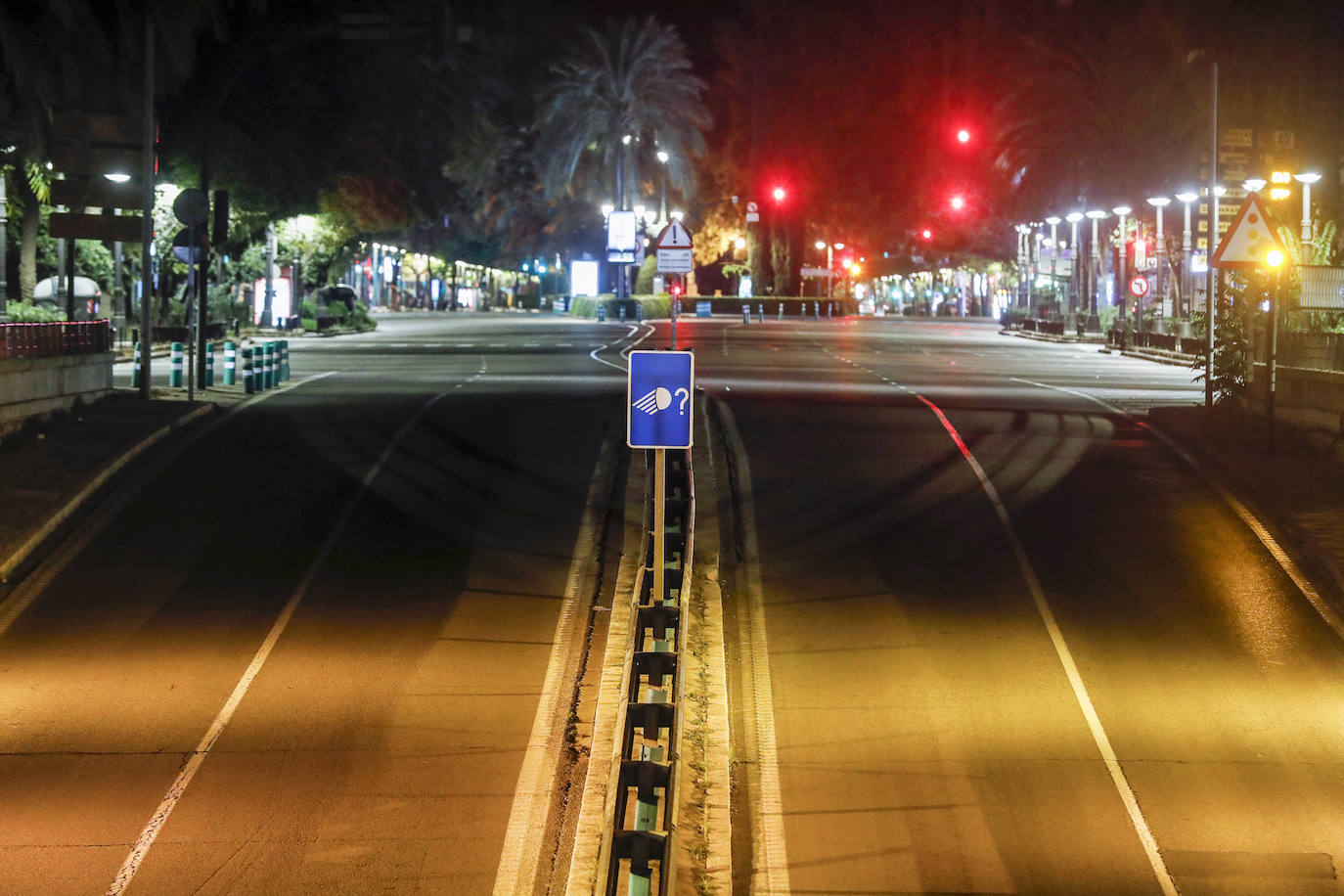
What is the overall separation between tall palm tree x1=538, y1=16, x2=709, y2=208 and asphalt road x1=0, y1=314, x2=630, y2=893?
63.4 m

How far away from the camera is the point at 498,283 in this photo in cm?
18200

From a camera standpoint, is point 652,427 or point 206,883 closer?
point 206,883

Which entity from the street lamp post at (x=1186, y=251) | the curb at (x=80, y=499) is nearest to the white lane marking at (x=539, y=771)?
the curb at (x=80, y=499)

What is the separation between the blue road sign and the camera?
11.0 metres

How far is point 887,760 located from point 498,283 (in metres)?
174

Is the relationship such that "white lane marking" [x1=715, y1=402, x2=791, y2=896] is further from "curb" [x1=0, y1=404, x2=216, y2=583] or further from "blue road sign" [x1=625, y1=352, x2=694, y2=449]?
"curb" [x1=0, y1=404, x2=216, y2=583]

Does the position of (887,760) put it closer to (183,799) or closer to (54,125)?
(183,799)

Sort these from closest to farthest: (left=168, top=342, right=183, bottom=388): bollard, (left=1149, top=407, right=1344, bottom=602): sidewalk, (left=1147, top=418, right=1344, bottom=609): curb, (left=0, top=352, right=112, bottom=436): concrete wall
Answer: (left=1147, top=418, right=1344, bottom=609): curb, (left=1149, top=407, right=1344, bottom=602): sidewalk, (left=0, top=352, right=112, bottom=436): concrete wall, (left=168, top=342, right=183, bottom=388): bollard

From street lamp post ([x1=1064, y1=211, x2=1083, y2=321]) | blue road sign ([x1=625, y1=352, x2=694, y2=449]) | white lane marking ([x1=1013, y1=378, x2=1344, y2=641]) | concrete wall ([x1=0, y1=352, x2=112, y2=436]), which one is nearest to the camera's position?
blue road sign ([x1=625, y1=352, x2=694, y2=449])

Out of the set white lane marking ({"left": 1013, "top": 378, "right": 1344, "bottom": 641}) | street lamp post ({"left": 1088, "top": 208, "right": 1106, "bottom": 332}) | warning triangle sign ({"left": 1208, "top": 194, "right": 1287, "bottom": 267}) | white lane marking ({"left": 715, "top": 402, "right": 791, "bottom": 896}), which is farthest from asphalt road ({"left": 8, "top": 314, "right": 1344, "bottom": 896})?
street lamp post ({"left": 1088, "top": 208, "right": 1106, "bottom": 332})

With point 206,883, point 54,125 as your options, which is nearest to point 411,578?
point 206,883

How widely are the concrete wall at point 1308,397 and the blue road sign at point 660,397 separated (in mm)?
13514

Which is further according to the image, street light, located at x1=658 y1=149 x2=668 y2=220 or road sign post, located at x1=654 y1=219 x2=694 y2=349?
street light, located at x1=658 y1=149 x2=668 y2=220

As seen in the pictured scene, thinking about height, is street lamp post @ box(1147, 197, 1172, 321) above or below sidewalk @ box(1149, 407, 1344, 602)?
above
